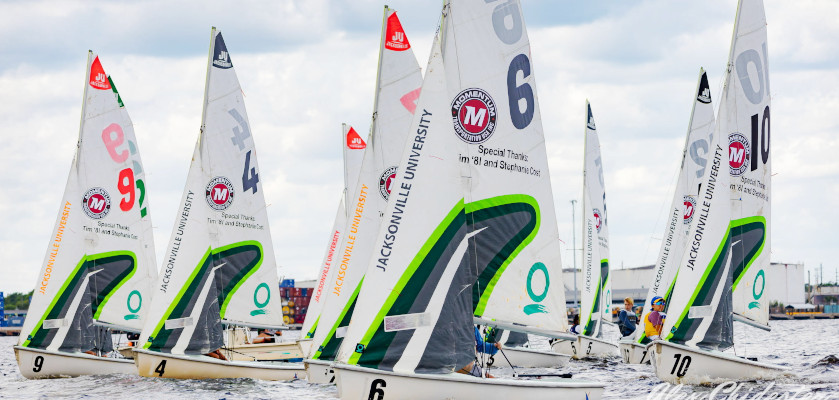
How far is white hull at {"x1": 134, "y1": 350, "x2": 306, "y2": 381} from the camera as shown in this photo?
24.7 metres

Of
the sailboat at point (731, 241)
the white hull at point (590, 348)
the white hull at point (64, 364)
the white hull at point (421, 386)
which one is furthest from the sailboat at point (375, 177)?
the white hull at point (590, 348)

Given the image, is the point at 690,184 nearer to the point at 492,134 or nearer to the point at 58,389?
A: the point at 492,134

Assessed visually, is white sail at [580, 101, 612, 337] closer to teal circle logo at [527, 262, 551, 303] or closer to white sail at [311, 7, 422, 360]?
white sail at [311, 7, 422, 360]

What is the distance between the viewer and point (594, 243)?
38.0 m

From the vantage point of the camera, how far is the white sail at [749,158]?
2516 cm

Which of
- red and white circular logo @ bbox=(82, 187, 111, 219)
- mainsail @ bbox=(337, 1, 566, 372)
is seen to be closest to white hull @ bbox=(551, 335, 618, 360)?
red and white circular logo @ bbox=(82, 187, 111, 219)

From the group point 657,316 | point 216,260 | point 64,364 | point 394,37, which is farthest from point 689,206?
point 64,364

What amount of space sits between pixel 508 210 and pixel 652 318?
10.4 m

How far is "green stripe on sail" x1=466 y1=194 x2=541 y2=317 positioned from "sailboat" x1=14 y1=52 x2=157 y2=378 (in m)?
12.8

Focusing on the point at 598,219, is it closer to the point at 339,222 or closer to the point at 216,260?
the point at 339,222

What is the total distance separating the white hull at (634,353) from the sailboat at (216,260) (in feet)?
32.4

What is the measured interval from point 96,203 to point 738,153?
58.8 ft

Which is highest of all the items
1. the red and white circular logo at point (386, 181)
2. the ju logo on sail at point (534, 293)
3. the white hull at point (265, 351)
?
the red and white circular logo at point (386, 181)

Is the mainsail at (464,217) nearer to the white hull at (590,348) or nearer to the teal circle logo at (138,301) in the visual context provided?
the white hull at (590,348)
